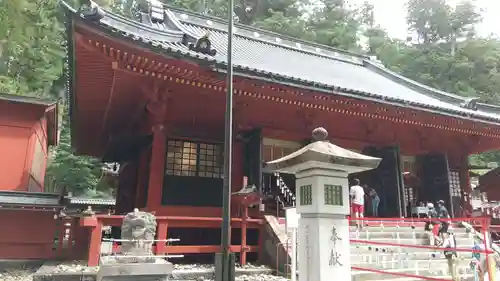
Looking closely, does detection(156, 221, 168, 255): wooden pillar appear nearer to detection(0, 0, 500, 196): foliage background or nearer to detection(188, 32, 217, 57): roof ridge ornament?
detection(188, 32, 217, 57): roof ridge ornament

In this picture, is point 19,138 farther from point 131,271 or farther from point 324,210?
point 324,210

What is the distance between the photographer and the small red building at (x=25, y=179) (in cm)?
1079

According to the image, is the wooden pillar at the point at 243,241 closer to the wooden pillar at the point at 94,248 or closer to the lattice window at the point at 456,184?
the wooden pillar at the point at 94,248

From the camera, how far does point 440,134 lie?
14125mm

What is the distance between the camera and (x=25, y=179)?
14.0 m

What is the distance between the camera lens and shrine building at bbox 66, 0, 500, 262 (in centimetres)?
840

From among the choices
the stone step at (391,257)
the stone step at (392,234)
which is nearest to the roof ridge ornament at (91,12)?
the stone step at (391,257)

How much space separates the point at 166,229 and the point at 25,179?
8.49 metres

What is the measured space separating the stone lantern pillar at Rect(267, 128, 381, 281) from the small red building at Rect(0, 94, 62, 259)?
8836 millimetres

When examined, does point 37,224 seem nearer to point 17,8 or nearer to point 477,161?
point 17,8

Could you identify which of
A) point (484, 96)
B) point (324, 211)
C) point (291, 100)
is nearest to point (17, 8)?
point (291, 100)

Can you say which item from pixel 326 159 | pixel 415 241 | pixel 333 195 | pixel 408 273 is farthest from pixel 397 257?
pixel 326 159

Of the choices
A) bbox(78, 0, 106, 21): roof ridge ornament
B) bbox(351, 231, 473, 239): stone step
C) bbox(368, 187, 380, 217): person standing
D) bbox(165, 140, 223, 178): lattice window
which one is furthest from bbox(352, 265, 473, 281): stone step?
bbox(78, 0, 106, 21): roof ridge ornament

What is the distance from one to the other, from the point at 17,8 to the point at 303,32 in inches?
992
